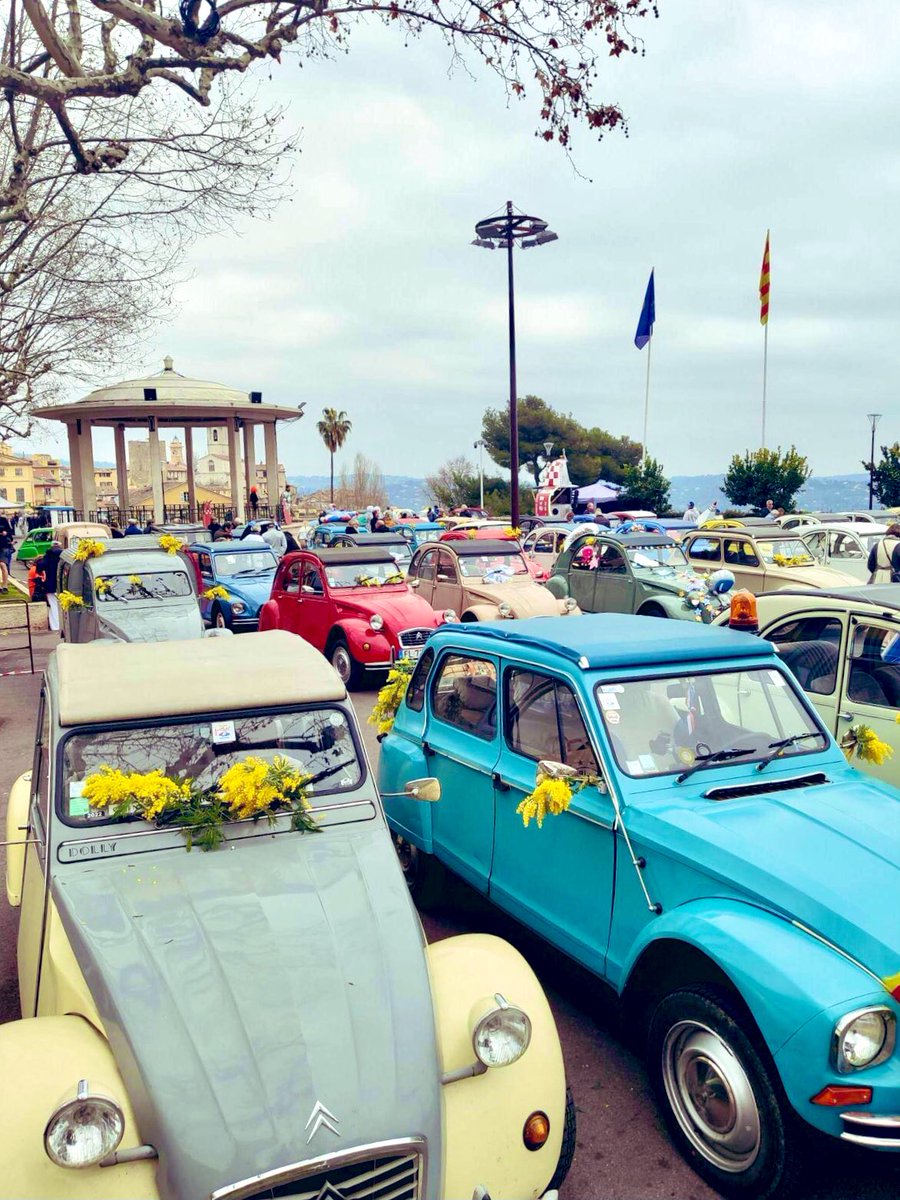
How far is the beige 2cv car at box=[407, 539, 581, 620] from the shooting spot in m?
13.8

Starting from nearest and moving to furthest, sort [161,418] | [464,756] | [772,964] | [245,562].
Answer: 1. [772,964]
2. [464,756]
3. [245,562]
4. [161,418]

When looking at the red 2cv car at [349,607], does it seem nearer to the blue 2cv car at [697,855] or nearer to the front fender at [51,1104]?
the blue 2cv car at [697,855]

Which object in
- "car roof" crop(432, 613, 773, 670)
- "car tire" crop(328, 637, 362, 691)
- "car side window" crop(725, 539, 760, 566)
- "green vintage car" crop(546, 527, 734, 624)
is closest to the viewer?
"car roof" crop(432, 613, 773, 670)

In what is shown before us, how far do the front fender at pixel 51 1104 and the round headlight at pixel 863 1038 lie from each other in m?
2.17

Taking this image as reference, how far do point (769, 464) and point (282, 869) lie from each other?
39.0 m

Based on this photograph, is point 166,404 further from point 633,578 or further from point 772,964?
point 772,964

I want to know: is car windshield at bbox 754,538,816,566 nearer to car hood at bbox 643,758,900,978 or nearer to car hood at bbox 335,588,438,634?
car hood at bbox 335,588,438,634

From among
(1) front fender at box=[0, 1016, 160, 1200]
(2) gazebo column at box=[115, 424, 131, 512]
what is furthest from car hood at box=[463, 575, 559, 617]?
(2) gazebo column at box=[115, 424, 131, 512]

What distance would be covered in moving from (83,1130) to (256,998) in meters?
0.62

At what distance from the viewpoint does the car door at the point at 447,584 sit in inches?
Answer: 573

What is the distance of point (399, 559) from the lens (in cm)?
1830

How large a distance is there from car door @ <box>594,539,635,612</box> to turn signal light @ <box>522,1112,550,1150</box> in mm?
12475

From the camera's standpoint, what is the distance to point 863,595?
6848mm

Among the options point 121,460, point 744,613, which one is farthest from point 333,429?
point 744,613
